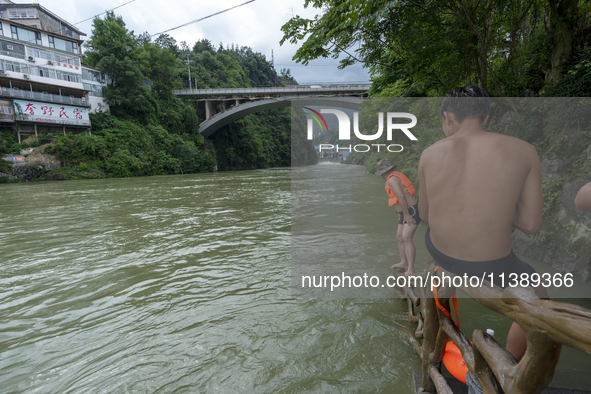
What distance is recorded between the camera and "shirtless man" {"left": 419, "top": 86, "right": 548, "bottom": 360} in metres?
1.49

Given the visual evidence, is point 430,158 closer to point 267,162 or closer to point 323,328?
point 323,328

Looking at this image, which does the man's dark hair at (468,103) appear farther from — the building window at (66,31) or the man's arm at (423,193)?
the building window at (66,31)

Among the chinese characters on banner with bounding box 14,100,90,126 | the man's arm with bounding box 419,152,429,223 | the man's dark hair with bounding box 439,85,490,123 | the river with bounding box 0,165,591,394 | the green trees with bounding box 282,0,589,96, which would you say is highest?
the chinese characters on banner with bounding box 14,100,90,126

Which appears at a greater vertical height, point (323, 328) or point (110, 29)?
point (110, 29)

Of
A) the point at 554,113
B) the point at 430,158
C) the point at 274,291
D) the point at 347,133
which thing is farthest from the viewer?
the point at 347,133

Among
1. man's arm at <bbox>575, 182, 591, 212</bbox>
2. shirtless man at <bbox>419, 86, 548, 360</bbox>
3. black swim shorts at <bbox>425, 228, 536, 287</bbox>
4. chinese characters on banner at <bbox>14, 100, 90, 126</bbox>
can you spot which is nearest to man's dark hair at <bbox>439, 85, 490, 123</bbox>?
shirtless man at <bbox>419, 86, 548, 360</bbox>

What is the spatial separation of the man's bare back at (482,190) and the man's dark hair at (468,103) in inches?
1.6

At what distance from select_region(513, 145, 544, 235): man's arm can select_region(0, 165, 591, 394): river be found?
160cm

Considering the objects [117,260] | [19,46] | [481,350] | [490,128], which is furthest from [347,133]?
[19,46]

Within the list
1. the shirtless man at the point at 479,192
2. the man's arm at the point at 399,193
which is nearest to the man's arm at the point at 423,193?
the shirtless man at the point at 479,192

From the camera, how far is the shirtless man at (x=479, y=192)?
1486 millimetres

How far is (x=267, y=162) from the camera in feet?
183

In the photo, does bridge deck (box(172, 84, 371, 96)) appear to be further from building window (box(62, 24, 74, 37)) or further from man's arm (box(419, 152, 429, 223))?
man's arm (box(419, 152, 429, 223))

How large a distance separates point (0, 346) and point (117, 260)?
94.2 inches
